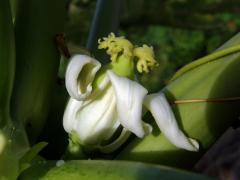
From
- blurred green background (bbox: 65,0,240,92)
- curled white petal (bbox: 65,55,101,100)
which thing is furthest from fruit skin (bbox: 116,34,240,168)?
blurred green background (bbox: 65,0,240,92)

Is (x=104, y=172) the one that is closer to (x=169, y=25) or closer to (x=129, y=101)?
(x=129, y=101)

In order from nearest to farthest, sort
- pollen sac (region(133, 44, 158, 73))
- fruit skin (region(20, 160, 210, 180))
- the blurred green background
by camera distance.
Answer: fruit skin (region(20, 160, 210, 180))
pollen sac (region(133, 44, 158, 73))
the blurred green background

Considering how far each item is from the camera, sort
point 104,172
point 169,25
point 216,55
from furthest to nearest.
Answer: point 169,25
point 216,55
point 104,172

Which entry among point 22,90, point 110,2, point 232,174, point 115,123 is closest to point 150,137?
point 115,123

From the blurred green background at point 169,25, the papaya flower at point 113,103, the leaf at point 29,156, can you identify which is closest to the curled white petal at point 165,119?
the papaya flower at point 113,103

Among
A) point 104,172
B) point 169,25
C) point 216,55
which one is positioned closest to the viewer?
point 104,172

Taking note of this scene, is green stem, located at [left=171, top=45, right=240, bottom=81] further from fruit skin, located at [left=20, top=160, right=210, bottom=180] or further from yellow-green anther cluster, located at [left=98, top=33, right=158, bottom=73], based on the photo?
fruit skin, located at [left=20, top=160, right=210, bottom=180]

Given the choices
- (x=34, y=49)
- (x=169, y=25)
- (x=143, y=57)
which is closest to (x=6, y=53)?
(x=34, y=49)

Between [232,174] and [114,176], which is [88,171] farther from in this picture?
[232,174]
